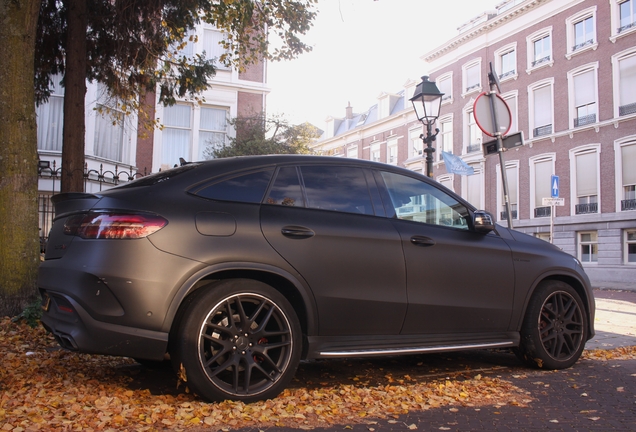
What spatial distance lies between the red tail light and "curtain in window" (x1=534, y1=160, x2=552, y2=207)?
3023 cm

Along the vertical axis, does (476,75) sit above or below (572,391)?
above

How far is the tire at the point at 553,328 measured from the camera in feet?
16.8

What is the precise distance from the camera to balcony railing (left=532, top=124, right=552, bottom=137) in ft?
100

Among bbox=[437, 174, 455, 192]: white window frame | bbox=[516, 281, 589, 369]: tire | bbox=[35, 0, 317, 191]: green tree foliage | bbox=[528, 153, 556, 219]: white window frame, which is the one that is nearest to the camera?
bbox=[516, 281, 589, 369]: tire

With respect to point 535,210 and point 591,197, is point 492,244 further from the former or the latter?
point 535,210

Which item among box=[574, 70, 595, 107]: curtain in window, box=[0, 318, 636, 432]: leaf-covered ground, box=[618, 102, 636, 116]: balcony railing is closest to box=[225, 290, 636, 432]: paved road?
box=[0, 318, 636, 432]: leaf-covered ground

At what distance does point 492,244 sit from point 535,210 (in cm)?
2824

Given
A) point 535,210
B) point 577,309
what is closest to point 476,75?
point 535,210

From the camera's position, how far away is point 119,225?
3479 millimetres

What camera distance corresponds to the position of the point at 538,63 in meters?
31.3

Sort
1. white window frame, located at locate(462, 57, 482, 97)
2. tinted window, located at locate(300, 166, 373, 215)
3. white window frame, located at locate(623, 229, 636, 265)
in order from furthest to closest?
white window frame, located at locate(462, 57, 482, 97) < white window frame, located at locate(623, 229, 636, 265) < tinted window, located at locate(300, 166, 373, 215)

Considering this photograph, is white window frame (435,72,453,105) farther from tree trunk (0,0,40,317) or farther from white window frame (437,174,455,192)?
tree trunk (0,0,40,317)

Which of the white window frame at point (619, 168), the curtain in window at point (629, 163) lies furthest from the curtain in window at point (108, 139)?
the curtain in window at point (629, 163)

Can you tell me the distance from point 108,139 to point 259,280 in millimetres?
13661
